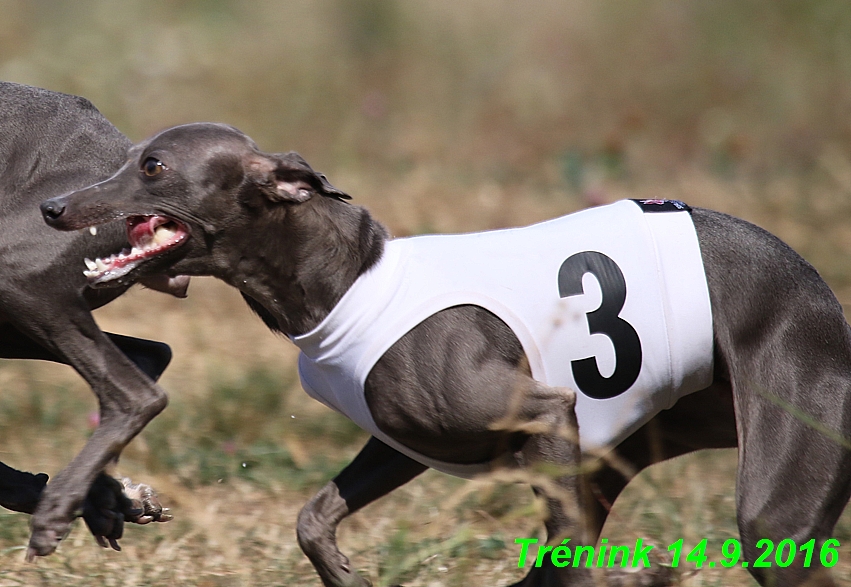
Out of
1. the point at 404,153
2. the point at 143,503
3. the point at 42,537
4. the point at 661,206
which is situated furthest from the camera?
the point at 404,153

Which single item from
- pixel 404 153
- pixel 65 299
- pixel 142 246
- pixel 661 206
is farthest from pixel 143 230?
pixel 404 153

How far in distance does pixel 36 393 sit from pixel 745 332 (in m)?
3.60

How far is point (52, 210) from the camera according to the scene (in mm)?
3395

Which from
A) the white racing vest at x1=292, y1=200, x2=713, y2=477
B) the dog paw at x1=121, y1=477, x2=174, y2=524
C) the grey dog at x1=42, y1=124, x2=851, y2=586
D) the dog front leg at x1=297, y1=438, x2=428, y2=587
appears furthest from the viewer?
the dog paw at x1=121, y1=477, x2=174, y2=524

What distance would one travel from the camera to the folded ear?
134 inches

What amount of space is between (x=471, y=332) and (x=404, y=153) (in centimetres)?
727

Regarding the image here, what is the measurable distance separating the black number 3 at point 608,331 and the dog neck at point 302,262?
60 centimetres

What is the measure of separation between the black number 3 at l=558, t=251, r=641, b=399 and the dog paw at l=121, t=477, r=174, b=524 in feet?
4.86

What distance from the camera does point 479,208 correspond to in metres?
8.41

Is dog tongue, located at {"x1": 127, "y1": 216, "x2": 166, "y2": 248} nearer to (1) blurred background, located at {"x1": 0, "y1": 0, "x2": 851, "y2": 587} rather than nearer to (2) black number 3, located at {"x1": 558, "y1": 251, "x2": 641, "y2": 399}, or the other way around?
(1) blurred background, located at {"x1": 0, "y1": 0, "x2": 851, "y2": 587}

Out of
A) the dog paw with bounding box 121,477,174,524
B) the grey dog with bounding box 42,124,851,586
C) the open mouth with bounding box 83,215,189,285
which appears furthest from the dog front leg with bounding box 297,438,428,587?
the open mouth with bounding box 83,215,189,285

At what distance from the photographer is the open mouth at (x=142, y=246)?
3391 mm

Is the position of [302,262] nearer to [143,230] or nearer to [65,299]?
[143,230]

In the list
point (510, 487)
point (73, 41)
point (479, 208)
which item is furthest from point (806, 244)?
point (73, 41)
